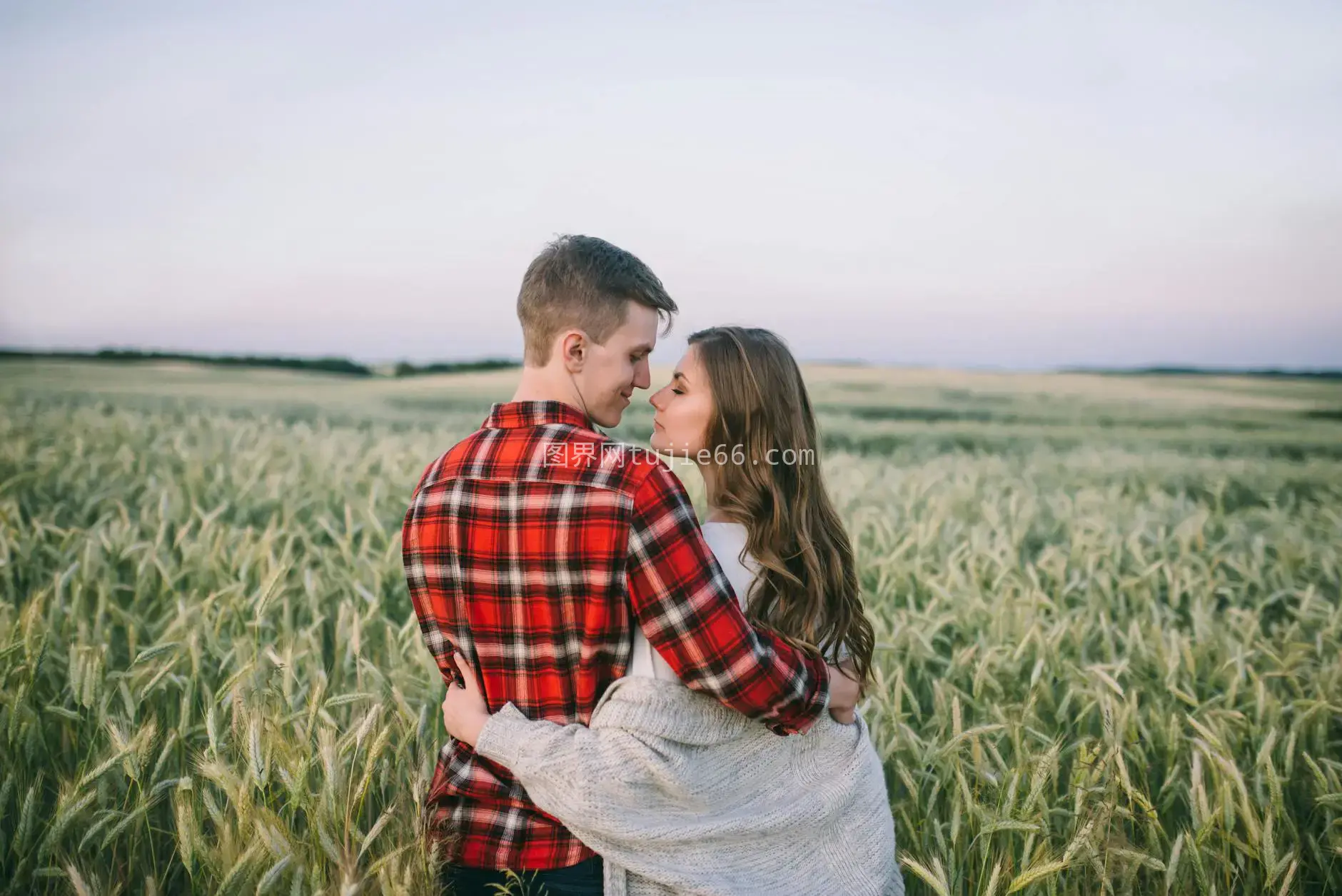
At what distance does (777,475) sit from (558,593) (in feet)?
2.00

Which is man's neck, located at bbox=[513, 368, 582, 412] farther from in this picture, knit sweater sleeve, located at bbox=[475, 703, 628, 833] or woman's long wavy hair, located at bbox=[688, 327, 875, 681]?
knit sweater sleeve, located at bbox=[475, 703, 628, 833]

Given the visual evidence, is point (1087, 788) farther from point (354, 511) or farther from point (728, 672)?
point (354, 511)

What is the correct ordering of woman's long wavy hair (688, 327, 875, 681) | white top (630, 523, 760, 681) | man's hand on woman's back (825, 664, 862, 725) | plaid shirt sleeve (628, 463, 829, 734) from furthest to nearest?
woman's long wavy hair (688, 327, 875, 681), man's hand on woman's back (825, 664, 862, 725), white top (630, 523, 760, 681), plaid shirt sleeve (628, 463, 829, 734)

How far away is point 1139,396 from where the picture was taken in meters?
19.1

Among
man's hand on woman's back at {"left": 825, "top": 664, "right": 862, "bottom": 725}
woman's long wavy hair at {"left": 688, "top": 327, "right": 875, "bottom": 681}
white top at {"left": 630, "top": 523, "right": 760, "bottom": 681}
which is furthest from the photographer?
woman's long wavy hair at {"left": 688, "top": 327, "right": 875, "bottom": 681}

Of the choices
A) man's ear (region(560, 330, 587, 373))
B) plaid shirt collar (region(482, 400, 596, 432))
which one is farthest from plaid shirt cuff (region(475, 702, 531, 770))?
man's ear (region(560, 330, 587, 373))

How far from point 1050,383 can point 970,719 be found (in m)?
Answer: 22.1

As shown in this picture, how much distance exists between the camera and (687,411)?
2055mm

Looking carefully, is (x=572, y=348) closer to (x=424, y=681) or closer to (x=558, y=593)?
(x=558, y=593)

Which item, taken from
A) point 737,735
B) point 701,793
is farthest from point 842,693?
point 701,793

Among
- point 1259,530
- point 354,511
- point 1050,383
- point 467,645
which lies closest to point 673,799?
point 467,645

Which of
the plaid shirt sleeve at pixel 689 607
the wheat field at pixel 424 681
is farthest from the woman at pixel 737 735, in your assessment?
the wheat field at pixel 424 681

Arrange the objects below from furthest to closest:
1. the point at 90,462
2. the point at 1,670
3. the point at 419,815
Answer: the point at 90,462 < the point at 1,670 < the point at 419,815

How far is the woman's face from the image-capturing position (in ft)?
6.71
